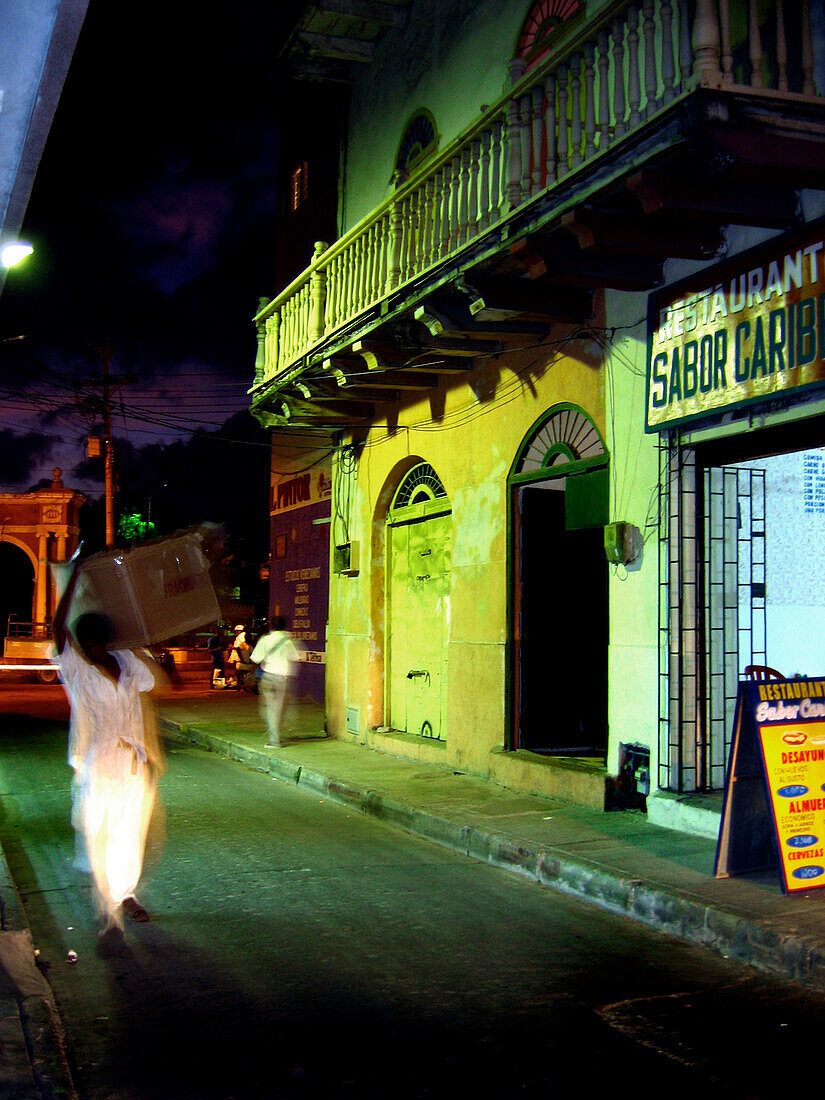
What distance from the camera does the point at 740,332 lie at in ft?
26.0

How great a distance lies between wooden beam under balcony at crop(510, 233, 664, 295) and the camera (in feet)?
28.2

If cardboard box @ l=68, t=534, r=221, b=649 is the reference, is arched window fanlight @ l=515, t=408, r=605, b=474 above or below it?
A: above

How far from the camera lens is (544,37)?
1089 cm

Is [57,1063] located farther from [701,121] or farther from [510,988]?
[701,121]

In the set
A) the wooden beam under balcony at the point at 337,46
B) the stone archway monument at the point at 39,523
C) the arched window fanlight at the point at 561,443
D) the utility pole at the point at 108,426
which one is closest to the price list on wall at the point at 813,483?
the arched window fanlight at the point at 561,443

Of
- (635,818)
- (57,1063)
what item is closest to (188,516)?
(635,818)

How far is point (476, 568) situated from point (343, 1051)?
7.88 m

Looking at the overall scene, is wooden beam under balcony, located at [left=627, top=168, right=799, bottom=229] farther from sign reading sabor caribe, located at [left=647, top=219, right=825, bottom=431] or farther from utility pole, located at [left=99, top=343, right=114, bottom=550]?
utility pole, located at [left=99, top=343, right=114, bottom=550]

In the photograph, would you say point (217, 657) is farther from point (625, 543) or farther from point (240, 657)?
point (625, 543)

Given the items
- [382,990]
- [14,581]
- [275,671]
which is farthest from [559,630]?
[14,581]

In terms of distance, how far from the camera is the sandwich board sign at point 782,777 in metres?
6.27

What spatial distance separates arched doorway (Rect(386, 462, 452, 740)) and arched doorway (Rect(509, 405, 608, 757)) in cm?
170

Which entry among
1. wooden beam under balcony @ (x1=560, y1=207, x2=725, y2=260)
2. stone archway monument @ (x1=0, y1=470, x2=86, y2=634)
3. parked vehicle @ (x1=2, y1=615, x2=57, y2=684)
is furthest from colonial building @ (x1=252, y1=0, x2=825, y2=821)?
stone archway monument @ (x1=0, y1=470, x2=86, y2=634)

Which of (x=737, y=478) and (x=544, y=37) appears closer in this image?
(x=737, y=478)
